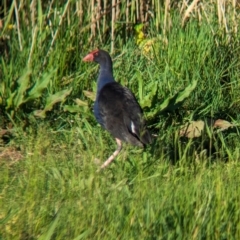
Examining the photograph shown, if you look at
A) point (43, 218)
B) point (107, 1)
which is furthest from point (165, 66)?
point (43, 218)

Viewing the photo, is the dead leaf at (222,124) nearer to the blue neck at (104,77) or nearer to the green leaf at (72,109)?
the blue neck at (104,77)

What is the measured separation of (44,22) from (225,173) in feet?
9.16

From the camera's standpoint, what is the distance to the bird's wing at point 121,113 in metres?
6.31

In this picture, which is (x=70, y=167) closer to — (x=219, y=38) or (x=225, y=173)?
(x=225, y=173)

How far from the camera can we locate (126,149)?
643cm

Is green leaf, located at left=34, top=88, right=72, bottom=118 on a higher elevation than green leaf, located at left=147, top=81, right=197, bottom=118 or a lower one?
higher

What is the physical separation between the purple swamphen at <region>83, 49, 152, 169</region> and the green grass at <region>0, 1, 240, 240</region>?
0.13m

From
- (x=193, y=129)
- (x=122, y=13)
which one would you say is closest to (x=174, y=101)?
(x=193, y=129)

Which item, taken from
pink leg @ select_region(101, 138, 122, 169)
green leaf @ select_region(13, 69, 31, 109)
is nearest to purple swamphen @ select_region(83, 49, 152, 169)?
pink leg @ select_region(101, 138, 122, 169)

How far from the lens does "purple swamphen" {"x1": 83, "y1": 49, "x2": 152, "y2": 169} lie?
6.26 m

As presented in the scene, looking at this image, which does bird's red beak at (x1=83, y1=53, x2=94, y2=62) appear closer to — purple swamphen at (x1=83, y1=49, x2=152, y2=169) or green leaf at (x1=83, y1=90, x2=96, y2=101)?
green leaf at (x1=83, y1=90, x2=96, y2=101)

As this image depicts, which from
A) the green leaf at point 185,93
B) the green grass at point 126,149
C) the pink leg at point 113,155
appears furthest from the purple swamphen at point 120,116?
the green leaf at point 185,93

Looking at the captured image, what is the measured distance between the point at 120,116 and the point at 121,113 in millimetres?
30

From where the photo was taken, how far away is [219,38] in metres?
8.24
